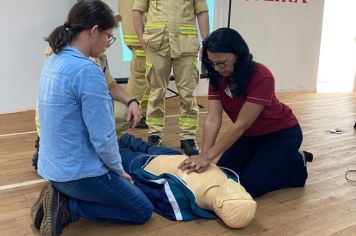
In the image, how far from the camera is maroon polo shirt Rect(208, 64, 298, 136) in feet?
6.48

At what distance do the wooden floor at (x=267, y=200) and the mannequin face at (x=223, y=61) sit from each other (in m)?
0.70

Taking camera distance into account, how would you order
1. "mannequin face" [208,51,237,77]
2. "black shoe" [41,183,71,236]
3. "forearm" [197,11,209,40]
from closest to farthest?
"black shoe" [41,183,71,236] < "mannequin face" [208,51,237,77] < "forearm" [197,11,209,40]

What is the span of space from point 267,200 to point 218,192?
432 mm

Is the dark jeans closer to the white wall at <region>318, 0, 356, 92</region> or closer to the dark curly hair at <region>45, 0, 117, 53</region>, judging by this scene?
the dark curly hair at <region>45, 0, 117, 53</region>

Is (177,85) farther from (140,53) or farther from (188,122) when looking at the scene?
(140,53)

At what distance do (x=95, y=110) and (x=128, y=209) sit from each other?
0.50 m

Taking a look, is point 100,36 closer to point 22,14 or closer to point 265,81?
point 265,81

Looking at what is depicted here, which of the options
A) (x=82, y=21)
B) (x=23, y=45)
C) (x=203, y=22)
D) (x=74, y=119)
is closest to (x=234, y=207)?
(x=74, y=119)

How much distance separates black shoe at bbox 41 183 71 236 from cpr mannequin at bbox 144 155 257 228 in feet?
1.89

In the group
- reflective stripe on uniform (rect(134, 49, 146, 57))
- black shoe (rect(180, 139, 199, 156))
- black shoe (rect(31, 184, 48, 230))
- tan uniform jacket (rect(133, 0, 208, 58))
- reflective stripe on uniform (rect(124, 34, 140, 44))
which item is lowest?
black shoe (rect(180, 139, 199, 156))

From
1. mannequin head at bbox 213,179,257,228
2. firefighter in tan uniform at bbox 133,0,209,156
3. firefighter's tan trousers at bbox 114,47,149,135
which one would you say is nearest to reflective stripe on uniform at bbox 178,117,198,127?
firefighter in tan uniform at bbox 133,0,209,156

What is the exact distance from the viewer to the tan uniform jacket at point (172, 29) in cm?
271

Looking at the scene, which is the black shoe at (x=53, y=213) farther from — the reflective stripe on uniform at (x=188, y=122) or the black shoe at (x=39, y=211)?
the reflective stripe on uniform at (x=188, y=122)

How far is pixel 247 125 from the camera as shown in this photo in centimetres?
202
